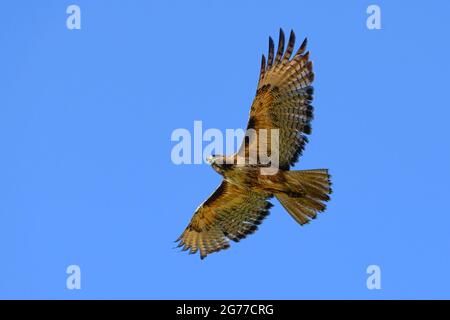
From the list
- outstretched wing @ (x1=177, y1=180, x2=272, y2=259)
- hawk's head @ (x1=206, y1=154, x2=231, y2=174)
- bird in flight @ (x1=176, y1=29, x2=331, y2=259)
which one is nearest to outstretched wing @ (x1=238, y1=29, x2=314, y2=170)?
bird in flight @ (x1=176, y1=29, x2=331, y2=259)

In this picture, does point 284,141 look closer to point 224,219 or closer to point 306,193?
A: point 306,193

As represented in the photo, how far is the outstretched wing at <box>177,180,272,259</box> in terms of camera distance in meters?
17.0

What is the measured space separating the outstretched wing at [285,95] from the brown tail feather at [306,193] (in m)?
0.50

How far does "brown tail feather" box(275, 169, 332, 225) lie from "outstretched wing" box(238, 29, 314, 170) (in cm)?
50

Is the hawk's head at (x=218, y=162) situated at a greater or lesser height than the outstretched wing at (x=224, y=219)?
greater

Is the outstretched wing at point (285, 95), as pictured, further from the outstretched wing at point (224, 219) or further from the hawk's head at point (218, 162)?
the outstretched wing at point (224, 219)

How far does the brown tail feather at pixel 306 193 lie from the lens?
51.4ft

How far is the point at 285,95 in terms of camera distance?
15742 millimetres

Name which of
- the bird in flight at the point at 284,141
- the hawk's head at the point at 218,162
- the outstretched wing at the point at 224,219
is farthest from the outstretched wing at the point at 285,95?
the outstretched wing at the point at 224,219

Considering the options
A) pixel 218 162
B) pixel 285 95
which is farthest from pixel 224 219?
pixel 285 95
